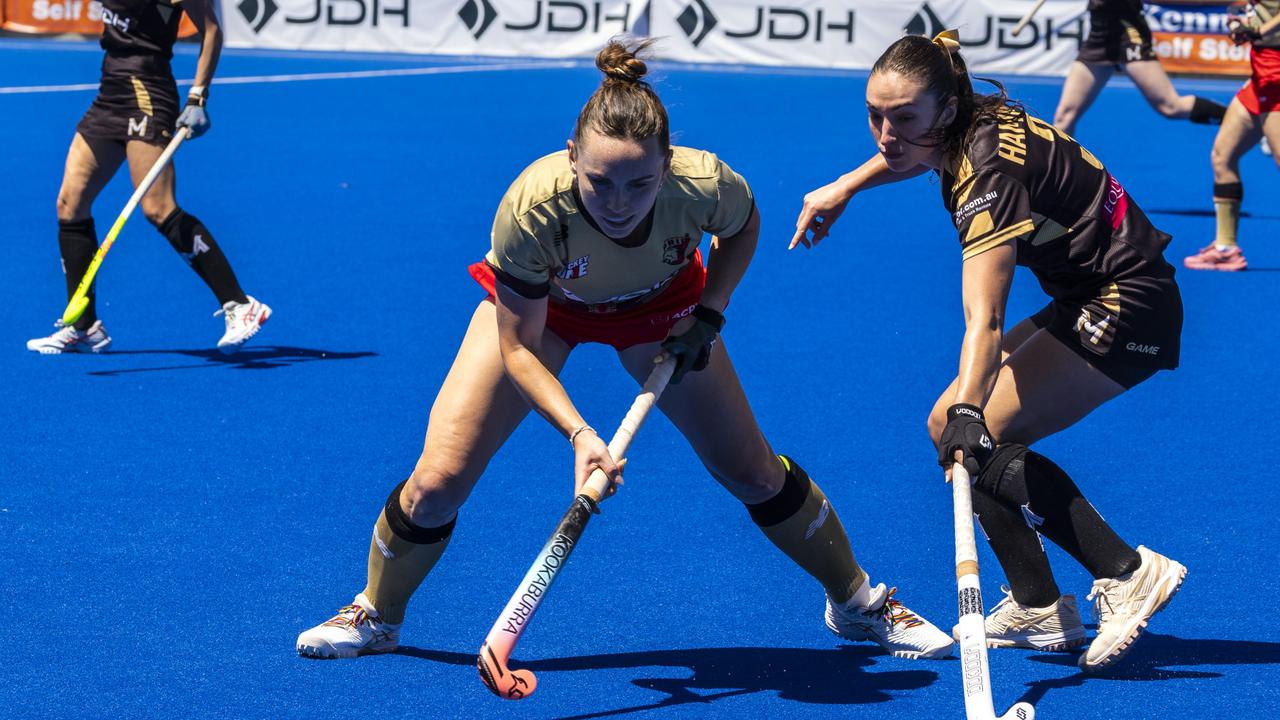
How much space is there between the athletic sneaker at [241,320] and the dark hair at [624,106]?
157 inches

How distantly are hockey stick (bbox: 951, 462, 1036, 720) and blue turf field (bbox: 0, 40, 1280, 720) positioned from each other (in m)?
0.36

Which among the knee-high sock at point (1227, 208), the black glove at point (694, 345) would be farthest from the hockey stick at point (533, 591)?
the knee-high sock at point (1227, 208)

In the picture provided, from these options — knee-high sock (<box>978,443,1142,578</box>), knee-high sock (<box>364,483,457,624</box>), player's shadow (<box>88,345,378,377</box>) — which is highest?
knee-high sock (<box>978,443,1142,578</box>)

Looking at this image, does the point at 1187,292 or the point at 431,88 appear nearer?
the point at 1187,292

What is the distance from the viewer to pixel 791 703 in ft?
12.5

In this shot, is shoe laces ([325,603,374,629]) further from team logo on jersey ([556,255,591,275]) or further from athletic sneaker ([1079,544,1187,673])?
athletic sneaker ([1079,544,1187,673])

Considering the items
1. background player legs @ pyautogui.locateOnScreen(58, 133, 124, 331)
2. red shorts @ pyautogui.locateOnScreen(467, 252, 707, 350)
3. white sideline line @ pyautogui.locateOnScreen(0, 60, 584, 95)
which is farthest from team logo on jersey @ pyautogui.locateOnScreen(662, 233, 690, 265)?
white sideline line @ pyautogui.locateOnScreen(0, 60, 584, 95)

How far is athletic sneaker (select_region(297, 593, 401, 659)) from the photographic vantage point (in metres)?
4.00

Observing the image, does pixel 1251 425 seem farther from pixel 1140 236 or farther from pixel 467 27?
pixel 467 27

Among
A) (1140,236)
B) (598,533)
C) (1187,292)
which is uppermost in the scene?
(1140,236)

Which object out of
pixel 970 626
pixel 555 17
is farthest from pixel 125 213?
pixel 555 17

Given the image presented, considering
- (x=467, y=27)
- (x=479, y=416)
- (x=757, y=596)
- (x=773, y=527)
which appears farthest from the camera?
(x=467, y=27)

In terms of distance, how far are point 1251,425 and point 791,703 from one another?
3.33m

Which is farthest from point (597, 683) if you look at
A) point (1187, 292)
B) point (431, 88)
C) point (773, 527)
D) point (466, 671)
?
point (431, 88)
